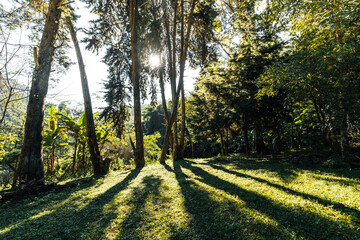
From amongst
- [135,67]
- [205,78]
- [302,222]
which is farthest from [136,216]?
[205,78]

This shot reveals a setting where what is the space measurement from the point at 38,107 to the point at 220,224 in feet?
23.9

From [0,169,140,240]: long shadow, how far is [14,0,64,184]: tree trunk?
2.78 metres

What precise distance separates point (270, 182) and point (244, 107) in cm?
560

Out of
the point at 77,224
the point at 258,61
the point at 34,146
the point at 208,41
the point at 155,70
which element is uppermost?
the point at 208,41

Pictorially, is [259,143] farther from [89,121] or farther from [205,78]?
[89,121]

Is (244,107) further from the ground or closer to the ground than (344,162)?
further from the ground

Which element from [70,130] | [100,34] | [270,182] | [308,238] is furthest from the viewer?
[70,130]

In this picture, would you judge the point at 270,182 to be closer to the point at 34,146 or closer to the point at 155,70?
the point at 34,146

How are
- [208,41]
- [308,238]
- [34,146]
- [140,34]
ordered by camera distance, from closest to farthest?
[308,238] → [34,146] → [140,34] → [208,41]

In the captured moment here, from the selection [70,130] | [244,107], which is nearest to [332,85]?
[244,107]

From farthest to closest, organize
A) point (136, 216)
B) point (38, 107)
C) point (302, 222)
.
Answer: point (38, 107) < point (136, 216) < point (302, 222)

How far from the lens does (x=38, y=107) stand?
6.37 meters

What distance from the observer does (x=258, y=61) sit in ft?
33.7

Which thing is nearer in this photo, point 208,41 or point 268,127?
point 268,127
